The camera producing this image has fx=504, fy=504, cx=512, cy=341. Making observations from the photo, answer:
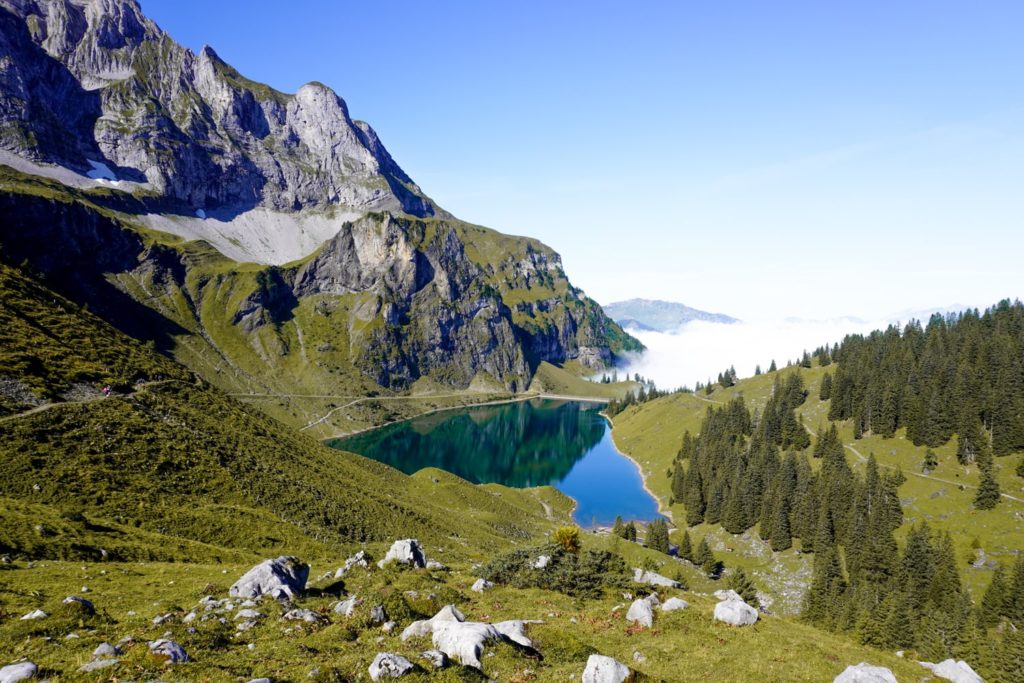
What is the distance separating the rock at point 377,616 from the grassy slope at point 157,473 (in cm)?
2430

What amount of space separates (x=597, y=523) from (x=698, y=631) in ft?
413

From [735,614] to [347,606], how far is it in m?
23.5

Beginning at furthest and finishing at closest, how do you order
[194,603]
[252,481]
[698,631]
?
[252,481]
[698,631]
[194,603]

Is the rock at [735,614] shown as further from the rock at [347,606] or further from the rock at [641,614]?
the rock at [347,606]

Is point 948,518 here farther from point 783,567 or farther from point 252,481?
point 252,481

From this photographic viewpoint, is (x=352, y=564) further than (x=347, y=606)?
Yes

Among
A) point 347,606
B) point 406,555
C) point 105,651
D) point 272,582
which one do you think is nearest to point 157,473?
point 406,555

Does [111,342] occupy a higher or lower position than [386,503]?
higher

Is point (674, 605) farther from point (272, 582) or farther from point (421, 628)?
point (272, 582)

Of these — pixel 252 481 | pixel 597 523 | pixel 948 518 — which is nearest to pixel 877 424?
pixel 948 518

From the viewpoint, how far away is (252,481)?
6525cm

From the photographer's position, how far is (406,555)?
3850 centimetres

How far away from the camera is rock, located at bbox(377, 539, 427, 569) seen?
38000 millimetres

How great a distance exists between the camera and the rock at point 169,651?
1692 cm
